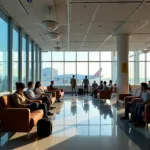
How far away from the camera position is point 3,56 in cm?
760

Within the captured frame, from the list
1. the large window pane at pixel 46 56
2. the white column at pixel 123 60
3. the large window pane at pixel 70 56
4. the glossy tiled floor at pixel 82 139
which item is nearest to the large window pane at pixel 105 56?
the large window pane at pixel 70 56

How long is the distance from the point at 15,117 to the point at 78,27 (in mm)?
5893

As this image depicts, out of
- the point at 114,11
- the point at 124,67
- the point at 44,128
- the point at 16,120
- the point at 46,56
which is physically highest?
the point at 114,11

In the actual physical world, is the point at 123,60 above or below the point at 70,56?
below

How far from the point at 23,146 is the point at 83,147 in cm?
114

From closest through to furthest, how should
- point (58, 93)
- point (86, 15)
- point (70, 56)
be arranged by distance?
point (86, 15)
point (58, 93)
point (70, 56)

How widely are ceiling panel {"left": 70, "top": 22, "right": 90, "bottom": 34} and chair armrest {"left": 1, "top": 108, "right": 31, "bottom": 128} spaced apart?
17.0 ft

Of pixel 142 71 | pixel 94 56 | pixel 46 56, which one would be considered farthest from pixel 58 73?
pixel 142 71

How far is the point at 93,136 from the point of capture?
4922mm

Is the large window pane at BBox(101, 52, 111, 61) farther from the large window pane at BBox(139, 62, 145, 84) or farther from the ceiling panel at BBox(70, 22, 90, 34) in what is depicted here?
the ceiling panel at BBox(70, 22, 90, 34)

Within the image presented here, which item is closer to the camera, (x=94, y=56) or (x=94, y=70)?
(x=94, y=56)

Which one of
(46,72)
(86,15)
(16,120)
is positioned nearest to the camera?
(16,120)

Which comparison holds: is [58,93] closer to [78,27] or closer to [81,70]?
[78,27]

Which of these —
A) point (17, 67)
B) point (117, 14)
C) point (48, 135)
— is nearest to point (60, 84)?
point (17, 67)
